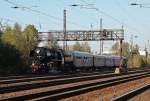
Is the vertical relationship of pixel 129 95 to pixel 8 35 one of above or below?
below

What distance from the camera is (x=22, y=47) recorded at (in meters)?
69.7

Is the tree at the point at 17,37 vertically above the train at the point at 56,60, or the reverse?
the tree at the point at 17,37

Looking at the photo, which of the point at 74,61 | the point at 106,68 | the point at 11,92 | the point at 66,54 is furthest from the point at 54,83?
the point at 106,68

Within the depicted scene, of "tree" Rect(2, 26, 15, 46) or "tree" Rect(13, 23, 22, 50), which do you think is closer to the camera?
"tree" Rect(13, 23, 22, 50)

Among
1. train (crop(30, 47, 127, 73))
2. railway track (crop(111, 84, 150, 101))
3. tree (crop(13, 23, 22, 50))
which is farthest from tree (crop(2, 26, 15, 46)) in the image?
railway track (crop(111, 84, 150, 101))

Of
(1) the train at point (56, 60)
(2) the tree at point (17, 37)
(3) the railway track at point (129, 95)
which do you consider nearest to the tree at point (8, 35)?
(2) the tree at point (17, 37)

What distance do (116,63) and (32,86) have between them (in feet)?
197

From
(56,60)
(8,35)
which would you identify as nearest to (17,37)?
(8,35)

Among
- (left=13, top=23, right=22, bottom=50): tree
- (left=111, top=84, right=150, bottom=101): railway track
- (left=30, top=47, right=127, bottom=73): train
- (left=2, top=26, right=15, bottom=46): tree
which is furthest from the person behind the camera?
(left=2, top=26, right=15, bottom=46): tree

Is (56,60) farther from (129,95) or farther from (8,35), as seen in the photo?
(129,95)

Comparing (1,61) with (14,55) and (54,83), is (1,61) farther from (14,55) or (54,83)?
(54,83)

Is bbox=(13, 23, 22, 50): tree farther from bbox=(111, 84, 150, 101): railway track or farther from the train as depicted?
bbox=(111, 84, 150, 101): railway track

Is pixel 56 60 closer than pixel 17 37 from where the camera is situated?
Yes

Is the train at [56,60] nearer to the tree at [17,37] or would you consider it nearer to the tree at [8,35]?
the tree at [17,37]
